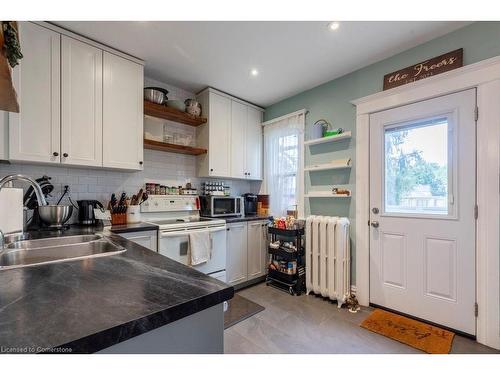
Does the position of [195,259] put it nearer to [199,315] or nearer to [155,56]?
[199,315]

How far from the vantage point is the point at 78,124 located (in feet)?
6.62

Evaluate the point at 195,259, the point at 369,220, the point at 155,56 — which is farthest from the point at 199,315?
the point at 155,56

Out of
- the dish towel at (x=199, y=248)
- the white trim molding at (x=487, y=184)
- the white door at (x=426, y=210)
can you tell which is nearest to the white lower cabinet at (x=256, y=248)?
the dish towel at (x=199, y=248)

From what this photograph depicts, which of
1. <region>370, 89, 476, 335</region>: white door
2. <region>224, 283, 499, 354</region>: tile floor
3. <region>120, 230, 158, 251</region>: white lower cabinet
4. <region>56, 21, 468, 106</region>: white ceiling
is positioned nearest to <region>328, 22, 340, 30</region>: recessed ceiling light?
<region>56, 21, 468, 106</region>: white ceiling

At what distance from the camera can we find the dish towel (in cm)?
241

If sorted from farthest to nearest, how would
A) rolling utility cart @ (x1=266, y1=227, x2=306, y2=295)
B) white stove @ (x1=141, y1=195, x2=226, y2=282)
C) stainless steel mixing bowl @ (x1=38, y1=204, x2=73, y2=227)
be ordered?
rolling utility cart @ (x1=266, y1=227, x2=306, y2=295), white stove @ (x1=141, y1=195, x2=226, y2=282), stainless steel mixing bowl @ (x1=38, y1=204, x2=73, y2=227)

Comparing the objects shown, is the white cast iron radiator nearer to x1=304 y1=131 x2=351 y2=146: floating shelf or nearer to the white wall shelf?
the white wall shelf

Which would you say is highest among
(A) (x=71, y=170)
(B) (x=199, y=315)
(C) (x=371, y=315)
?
(A) (x=71, y=170)

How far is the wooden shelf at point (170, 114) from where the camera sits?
8.48ft

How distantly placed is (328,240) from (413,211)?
86 centimetres

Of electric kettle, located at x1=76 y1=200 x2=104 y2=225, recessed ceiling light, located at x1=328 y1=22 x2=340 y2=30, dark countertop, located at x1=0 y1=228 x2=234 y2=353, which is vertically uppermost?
recessed ceiling light, located at x1=328 y1=22 x2=340 y2=30

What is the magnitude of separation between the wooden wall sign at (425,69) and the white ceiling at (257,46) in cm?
20

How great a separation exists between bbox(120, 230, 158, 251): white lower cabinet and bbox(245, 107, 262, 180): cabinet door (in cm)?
168

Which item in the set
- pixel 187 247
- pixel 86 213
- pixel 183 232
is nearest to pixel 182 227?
pixel 183 232
